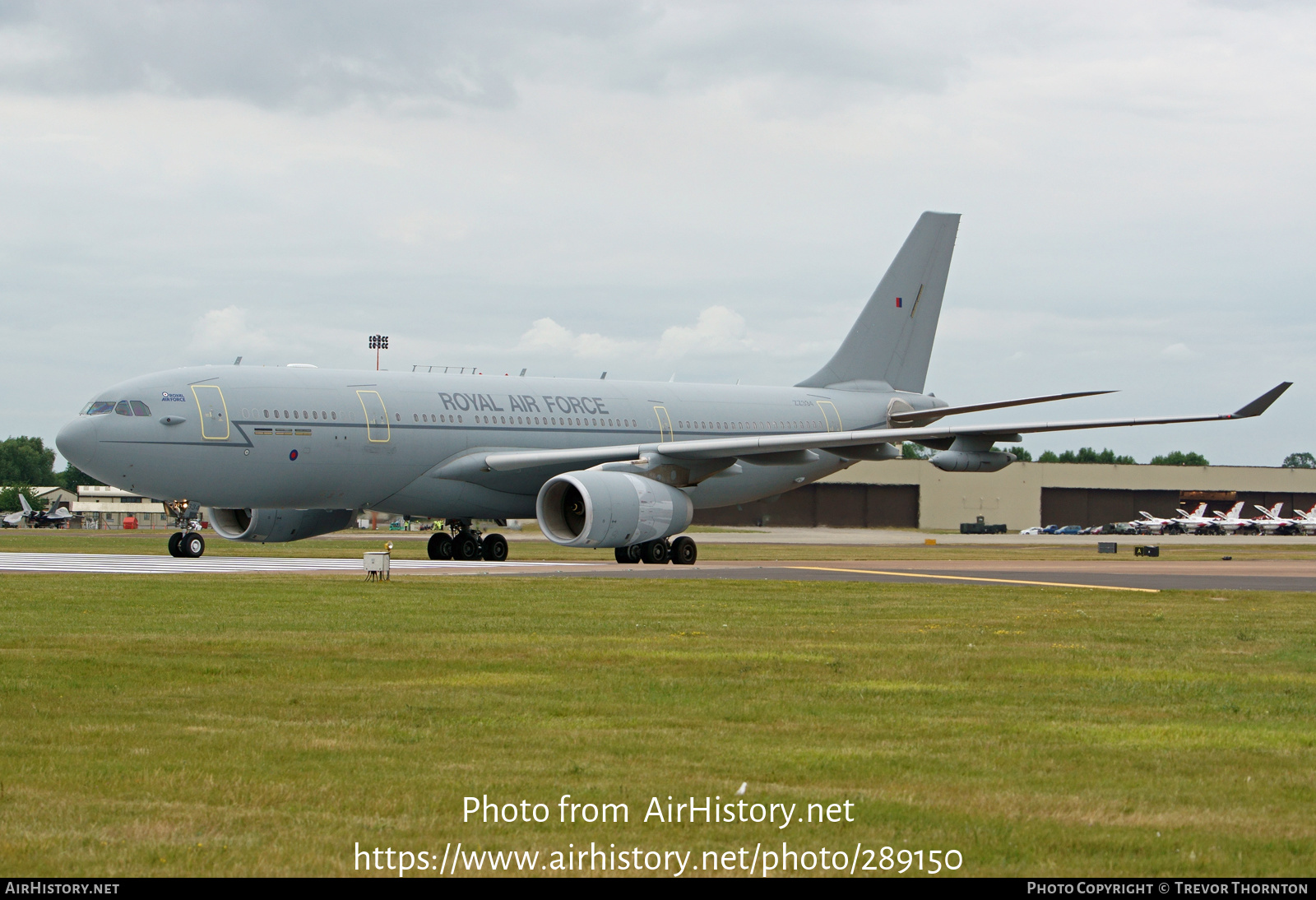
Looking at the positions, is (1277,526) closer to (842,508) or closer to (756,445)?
(842,508)

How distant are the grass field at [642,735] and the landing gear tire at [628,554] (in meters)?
14.2

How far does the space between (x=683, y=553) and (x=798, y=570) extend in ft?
10.9

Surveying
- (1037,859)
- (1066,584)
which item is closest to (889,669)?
(1037,859)

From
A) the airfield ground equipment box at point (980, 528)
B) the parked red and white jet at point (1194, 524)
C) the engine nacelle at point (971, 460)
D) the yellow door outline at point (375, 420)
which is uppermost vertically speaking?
the yellow door outline at point (375, 420)

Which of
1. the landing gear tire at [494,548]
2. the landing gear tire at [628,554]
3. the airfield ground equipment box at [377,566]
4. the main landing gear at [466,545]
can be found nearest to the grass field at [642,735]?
the airfield ground equipment box at [377,566]

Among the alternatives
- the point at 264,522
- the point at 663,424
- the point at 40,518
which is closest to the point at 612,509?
the point at 663,424

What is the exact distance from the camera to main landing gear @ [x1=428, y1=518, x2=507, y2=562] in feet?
114

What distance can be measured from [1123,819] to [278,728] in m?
5.01

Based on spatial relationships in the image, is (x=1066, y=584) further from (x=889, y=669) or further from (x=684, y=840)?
(x=684, y=840)

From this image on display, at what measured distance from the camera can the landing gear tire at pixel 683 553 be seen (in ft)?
105

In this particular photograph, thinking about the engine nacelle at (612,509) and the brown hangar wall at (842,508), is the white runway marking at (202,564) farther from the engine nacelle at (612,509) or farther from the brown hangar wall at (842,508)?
the brown hangar wall at (842,508)

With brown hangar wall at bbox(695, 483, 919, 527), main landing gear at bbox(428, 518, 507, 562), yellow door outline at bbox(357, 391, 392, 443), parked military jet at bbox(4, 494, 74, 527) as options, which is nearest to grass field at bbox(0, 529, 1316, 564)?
main landing gear at bbox(428, 518, 507, 562)

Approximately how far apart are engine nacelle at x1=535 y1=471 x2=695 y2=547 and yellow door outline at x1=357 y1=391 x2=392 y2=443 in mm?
3806
